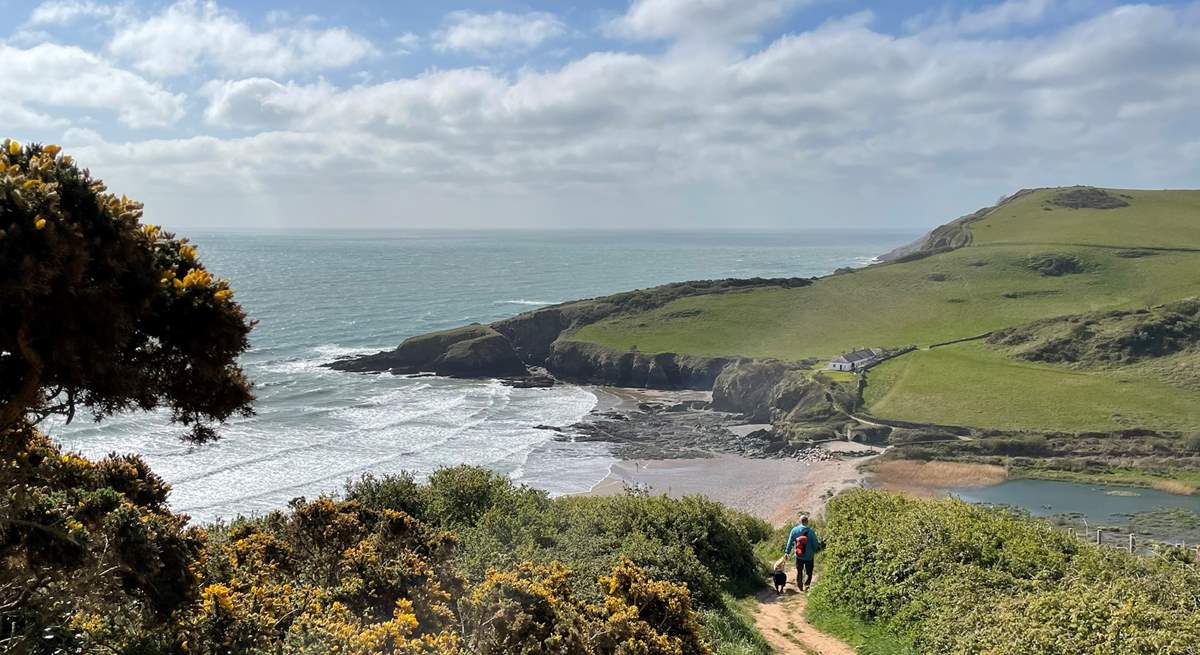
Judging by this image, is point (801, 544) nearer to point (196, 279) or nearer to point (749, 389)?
point (196, 279)

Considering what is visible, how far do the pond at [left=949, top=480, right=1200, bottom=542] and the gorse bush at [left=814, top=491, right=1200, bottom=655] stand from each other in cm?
2485

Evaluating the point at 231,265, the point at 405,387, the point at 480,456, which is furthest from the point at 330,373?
the point at 231,265

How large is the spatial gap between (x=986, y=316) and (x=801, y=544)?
8325 centimetres

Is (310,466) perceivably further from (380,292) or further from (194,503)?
(380,292)

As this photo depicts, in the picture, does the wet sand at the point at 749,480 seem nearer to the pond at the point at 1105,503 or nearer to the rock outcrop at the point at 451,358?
the pond at the point at 1105,503

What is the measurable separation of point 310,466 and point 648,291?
66.5 m

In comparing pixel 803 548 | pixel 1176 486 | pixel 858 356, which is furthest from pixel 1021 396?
pixel 803 548

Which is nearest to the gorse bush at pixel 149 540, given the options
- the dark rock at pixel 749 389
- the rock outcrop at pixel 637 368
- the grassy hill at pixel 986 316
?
the grassy hill at pixel 986 316

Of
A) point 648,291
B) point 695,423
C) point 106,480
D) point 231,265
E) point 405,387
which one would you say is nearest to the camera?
point 106,480

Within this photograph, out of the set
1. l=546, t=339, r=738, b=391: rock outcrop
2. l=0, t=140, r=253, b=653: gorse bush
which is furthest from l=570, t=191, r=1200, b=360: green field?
l=0, t=140, r=253, b=653: gorse bush

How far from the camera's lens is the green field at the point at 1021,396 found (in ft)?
178

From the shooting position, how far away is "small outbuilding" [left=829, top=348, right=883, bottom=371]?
71.1 metres

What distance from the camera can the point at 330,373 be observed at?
71.2 m

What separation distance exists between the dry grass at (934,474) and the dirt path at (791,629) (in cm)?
3012
